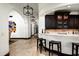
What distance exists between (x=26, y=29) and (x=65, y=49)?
9312 millimetres

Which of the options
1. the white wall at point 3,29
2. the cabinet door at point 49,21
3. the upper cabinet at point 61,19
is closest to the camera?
the white wall at point 3,29

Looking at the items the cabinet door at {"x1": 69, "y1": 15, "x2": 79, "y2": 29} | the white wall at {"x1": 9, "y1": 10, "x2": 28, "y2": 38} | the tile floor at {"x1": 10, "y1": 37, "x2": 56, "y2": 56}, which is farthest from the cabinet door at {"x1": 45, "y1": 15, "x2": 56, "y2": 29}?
the white wall at {"x1": 9, "y1": 10, "x2": 28, "y2": 38}

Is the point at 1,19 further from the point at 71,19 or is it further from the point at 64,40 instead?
the point at 71,19

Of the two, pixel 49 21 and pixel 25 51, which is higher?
pixel 49 21

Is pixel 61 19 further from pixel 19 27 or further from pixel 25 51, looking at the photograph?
pixel 19 27

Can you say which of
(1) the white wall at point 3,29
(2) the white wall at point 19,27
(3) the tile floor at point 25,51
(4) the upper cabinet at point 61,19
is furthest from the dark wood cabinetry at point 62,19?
(1) the white wall at point 3,29

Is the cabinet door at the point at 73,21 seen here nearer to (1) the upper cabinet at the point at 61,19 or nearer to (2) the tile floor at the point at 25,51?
(1) the upper cabinet at the point at 61,19

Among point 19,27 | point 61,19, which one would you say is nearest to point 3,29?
point 61,19

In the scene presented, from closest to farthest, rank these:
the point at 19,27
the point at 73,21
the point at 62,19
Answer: the point at 62,19, the point at 73,21, the point at 19,27

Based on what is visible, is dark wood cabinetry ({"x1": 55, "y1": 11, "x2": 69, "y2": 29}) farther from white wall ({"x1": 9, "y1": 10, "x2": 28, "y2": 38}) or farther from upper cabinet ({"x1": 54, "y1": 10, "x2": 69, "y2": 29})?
white wall ({"x1": 9, "y1": 10, "x2": 28, "y2": 38})

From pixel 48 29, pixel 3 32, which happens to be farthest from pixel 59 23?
pixel 3 32

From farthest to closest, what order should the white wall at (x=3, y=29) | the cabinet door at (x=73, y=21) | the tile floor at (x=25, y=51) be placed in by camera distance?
the cabinet door at (x=73, y=21)
the tile floor at (x=25, y=51)
the white wall at (x=3, y=29)

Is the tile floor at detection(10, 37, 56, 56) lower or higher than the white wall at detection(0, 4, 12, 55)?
lower

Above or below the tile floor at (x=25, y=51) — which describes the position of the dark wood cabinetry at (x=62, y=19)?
above
